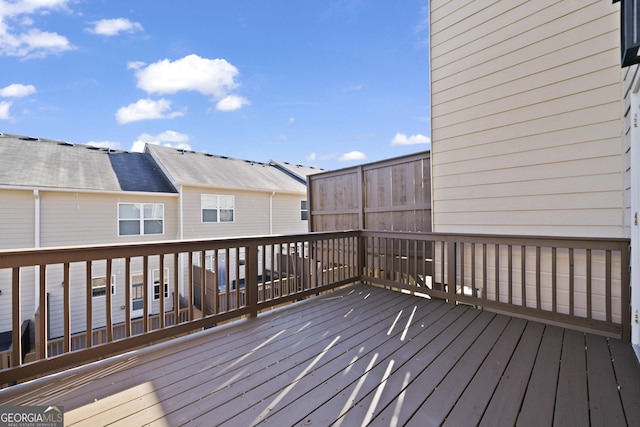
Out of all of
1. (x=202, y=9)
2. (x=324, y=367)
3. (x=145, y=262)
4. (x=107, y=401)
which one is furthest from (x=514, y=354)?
(x=202, y=9)

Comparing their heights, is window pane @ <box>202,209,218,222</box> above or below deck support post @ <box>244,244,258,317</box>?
above

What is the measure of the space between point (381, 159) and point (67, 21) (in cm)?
768

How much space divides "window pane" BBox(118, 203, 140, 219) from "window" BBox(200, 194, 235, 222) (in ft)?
6.02

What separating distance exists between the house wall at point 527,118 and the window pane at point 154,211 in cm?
817

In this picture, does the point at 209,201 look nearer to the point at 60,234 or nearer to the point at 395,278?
the point at 60,234

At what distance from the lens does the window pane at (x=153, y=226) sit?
8391 millimetres

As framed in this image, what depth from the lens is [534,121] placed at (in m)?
2.85

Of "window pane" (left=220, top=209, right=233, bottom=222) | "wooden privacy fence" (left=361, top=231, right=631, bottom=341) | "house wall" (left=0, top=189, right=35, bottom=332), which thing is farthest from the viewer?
"window pane" (left=220, top=209, right=233, bottom=222)

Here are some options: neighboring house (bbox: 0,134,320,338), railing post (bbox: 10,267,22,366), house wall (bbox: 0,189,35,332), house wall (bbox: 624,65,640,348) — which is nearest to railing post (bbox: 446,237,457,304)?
house wall (bbox: 624,65,640,348)

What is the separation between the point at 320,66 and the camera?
25.7 ft

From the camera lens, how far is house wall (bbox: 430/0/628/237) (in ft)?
8.13

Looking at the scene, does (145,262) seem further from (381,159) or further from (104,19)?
(104,19)

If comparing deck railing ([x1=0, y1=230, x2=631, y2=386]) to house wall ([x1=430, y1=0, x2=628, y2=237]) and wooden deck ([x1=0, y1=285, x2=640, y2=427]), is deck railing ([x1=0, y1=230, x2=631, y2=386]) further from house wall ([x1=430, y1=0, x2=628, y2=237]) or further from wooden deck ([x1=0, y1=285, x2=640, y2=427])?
house wall ([x1=430, y1=0, x2=628, y2=237])

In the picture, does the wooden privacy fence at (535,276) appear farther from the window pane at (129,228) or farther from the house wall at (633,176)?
the window pane at (129,228)
